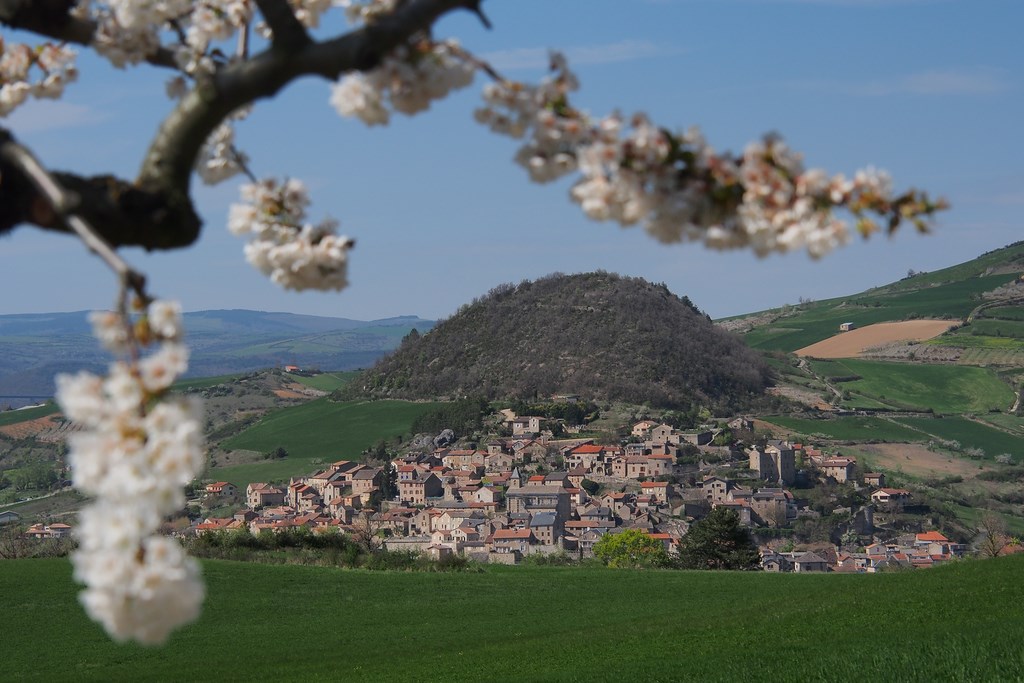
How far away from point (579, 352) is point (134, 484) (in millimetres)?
122942

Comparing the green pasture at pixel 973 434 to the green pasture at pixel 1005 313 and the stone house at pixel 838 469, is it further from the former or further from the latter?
the green pasture at pixel 1005 313

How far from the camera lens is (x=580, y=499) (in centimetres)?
8344

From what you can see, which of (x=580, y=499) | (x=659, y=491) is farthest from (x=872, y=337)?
(x=580, y=499)

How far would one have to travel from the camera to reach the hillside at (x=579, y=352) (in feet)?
391

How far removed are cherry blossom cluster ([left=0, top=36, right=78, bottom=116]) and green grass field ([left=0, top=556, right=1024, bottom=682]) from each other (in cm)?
1294

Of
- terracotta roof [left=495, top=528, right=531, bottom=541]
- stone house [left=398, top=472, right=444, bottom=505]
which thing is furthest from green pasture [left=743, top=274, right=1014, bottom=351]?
terracotta roof [left=495, top=528, right=531, bottom=541]

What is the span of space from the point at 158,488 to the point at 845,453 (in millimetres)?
95199

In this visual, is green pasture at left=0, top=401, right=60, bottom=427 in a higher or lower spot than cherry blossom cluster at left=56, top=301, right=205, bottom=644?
lower

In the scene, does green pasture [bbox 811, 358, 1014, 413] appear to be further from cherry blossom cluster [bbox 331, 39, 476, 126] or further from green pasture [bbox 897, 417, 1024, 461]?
cherry blossom cluster [bbox 331, 39, 476, 126]

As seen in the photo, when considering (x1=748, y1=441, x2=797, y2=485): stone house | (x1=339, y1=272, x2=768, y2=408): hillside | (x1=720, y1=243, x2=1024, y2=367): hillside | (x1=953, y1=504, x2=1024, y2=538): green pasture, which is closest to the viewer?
(x1=953, y1=504, x2=1024, y2=538): green pasture

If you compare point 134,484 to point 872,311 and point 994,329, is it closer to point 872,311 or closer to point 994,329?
point 994,329

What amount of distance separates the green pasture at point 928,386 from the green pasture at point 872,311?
20186 mm

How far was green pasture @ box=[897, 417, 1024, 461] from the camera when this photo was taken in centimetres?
9362

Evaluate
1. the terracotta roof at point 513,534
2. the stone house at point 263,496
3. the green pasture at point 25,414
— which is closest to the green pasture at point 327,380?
the green pasture at point 25,414
